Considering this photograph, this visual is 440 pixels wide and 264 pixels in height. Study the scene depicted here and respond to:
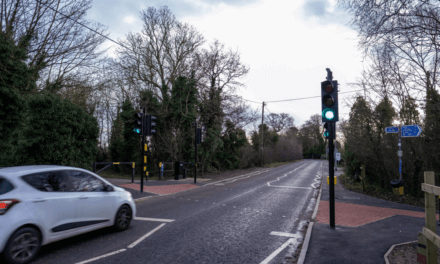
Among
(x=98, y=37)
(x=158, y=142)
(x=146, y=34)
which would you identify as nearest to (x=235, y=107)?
(x=158, y=142)

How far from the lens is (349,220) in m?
7.83

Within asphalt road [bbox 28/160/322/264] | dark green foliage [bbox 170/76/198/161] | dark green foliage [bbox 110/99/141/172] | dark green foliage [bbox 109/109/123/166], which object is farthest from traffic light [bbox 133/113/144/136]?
dark green foliage [bbox 109/109/123/166]

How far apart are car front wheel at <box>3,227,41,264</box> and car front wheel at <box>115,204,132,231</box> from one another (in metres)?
1.89

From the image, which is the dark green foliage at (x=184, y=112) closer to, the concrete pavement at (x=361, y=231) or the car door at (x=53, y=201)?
the concrete pavement at (x=361, y=231)

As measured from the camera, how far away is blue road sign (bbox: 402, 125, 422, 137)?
31.3ft

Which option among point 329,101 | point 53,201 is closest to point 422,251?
point 329,101

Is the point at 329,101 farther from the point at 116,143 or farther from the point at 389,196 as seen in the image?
the point at 116,143

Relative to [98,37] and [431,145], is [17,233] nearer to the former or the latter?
[98,37]

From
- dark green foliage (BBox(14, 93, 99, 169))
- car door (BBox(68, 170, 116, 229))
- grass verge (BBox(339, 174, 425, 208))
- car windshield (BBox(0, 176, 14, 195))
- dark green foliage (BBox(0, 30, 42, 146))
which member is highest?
dark green foliage (BBox(0, 30, 42, 146))

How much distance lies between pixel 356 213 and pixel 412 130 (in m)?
3.84

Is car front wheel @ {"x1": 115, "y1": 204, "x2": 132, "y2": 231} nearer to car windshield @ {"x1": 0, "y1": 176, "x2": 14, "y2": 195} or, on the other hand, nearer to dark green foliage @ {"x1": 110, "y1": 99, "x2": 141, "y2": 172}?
car windshield @ {"x1": 0, "y1": 176, "x2": 14, "y2": 195}

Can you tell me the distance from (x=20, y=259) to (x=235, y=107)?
24.5 meters

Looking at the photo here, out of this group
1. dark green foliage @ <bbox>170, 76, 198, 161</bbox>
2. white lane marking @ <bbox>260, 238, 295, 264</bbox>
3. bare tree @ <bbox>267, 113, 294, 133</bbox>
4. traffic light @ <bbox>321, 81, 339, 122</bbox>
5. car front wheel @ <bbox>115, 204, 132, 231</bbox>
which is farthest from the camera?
bare tree @ <bbox>267, 113, 294, 133</bbox>

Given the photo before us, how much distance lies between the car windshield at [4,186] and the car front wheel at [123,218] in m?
2.38
